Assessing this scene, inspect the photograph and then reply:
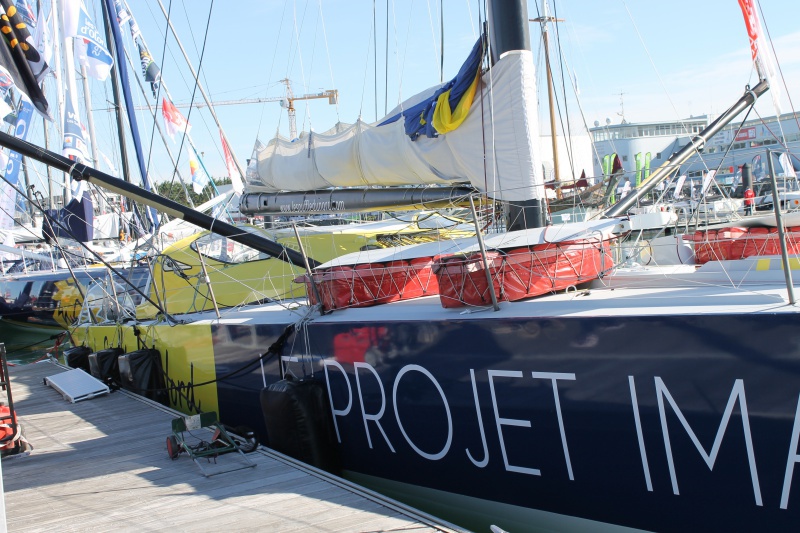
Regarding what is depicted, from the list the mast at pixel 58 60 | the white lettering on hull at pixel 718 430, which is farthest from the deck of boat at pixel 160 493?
the mast at pixel 58 60

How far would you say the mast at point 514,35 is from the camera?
5.47m

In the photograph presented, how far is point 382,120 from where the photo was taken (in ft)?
23.1

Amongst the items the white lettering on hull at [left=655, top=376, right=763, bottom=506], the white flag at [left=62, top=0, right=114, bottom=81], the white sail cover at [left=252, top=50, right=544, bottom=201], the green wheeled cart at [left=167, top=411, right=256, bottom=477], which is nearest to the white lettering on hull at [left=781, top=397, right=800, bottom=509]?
the white lettering on hull at [left=655, top=376, right=763, bottom=506]

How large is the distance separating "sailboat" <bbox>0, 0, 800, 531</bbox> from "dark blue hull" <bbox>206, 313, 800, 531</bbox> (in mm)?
11

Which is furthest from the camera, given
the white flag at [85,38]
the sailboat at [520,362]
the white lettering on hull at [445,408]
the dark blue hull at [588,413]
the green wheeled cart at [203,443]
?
the white flag at [85,38]

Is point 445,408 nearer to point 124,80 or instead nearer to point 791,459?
point 791,459

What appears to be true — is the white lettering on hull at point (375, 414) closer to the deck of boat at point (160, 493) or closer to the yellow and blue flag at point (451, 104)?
the deck of boat at point (160, 493)

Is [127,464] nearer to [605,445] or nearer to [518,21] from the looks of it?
[605,445]

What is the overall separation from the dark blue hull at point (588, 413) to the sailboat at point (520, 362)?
11 millimetres

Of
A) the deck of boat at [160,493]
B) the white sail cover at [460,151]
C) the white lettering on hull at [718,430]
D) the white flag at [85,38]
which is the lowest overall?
the deck of boat at [160,493]

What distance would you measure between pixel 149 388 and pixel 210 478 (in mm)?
3459

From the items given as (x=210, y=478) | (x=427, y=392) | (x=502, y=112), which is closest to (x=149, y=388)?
(x=210, y=478)

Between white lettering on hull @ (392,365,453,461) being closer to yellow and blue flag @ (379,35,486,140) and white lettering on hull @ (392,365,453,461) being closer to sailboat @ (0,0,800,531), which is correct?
sailboat @ (0,0,800,531)

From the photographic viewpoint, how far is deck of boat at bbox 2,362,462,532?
438 cm
